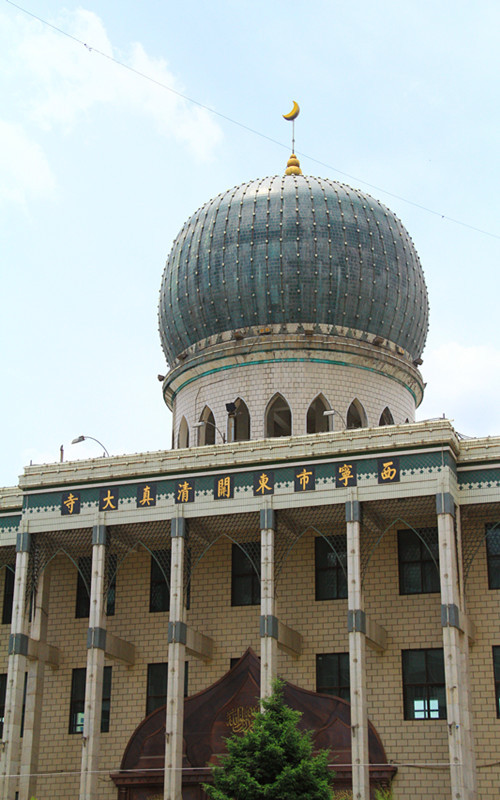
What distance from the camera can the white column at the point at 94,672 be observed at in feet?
109

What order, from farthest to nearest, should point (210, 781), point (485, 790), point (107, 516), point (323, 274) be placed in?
point (323, 274)
point (107, 516)
point (210, 781)
point (485, 790)

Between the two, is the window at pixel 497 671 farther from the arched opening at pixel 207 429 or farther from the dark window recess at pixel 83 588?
the dark window recess at pixel 83 588

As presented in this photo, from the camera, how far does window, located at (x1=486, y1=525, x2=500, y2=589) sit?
33781 millimetres

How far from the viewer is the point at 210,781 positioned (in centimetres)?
3372

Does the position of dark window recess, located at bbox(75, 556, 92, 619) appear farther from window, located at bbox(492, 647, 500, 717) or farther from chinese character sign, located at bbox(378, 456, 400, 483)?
window, located at bbox(492, 647, 500, 717)

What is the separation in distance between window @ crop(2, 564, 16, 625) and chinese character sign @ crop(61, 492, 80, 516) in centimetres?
406

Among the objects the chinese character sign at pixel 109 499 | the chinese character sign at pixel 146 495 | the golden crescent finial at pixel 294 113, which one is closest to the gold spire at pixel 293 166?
the golden crescent finial at pixel 294 113

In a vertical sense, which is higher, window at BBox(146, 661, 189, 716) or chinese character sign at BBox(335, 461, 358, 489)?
chinese character sign at BBox(335, 461, 358, 489)

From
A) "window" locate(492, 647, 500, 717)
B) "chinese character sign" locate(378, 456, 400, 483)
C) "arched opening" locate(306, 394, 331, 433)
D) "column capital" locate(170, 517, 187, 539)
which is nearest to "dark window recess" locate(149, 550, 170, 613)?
"column capital" locate(170, 517, 187, 539)

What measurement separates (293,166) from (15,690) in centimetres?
2263

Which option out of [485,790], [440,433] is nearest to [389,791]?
[485,790]

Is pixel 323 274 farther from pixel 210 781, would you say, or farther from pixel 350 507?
pixel 210 781

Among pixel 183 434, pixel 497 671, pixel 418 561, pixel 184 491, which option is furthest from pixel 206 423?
pixel 497 671

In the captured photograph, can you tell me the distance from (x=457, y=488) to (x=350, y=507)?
3227 millimetres
